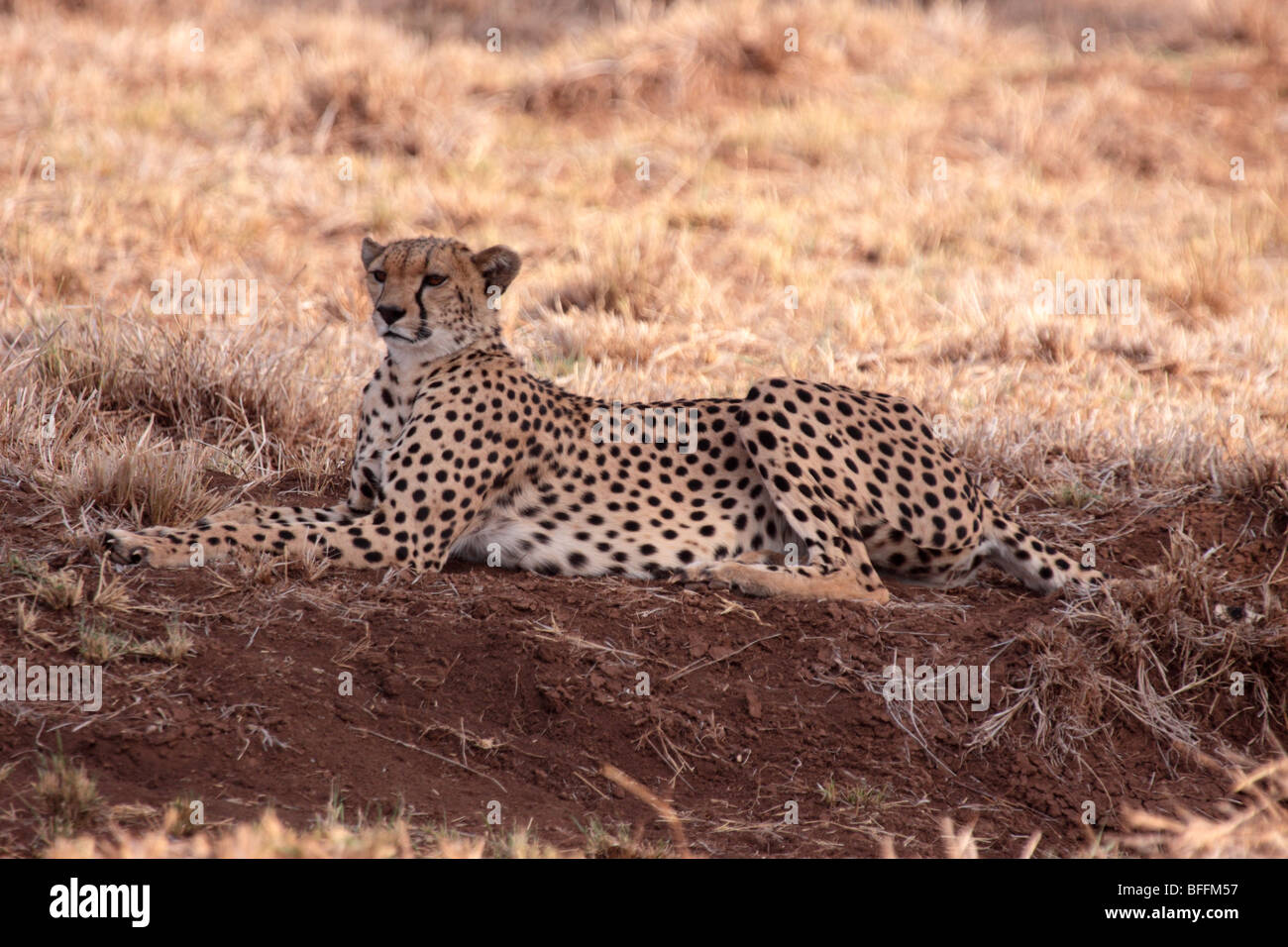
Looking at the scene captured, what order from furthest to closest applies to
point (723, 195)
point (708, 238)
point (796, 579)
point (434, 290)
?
point (723, 195)
point (708, 238)
point (434, 290)
point (796, 579)

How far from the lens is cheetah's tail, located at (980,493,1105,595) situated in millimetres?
4520

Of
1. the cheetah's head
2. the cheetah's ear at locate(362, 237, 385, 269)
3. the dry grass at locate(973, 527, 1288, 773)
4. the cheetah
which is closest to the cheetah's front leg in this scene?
the cheetah

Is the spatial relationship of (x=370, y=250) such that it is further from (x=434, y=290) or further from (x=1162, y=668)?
(x=1162, y=668)

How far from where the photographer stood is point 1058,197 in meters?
9.55

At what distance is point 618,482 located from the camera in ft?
15.1

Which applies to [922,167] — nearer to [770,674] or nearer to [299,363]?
[299,363]

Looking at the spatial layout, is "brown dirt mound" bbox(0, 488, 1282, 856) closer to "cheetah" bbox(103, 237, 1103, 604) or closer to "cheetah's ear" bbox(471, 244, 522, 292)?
"cheetah" bbox(103, 237, 1103, 604)

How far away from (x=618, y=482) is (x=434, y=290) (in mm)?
836

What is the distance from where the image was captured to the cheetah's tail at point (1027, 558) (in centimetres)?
452

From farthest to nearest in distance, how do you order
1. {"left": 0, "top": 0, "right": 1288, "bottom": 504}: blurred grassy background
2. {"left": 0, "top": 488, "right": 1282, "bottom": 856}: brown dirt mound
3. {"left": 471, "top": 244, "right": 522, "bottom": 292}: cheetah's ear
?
A: {"left": 0, "top": 0, "right": 1288, "bottom": 504}: blurred grassy background → {"left": 471, "top": 244, "right": 522, "bottom": 292}: cheetah's ear → {"left": 0, "top": 488, "right": 1282, "bottom": 856}: brown dirt mound

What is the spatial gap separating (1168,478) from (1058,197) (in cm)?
460

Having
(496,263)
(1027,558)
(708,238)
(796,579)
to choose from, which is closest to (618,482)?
(796,579)

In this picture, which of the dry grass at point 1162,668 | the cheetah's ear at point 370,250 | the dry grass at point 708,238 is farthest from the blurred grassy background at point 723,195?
the dry grass at point 1162,668

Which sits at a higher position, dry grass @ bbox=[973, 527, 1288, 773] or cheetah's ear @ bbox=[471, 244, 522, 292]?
cheetah's ear @ bbox=[471, 244, 522, 292]
